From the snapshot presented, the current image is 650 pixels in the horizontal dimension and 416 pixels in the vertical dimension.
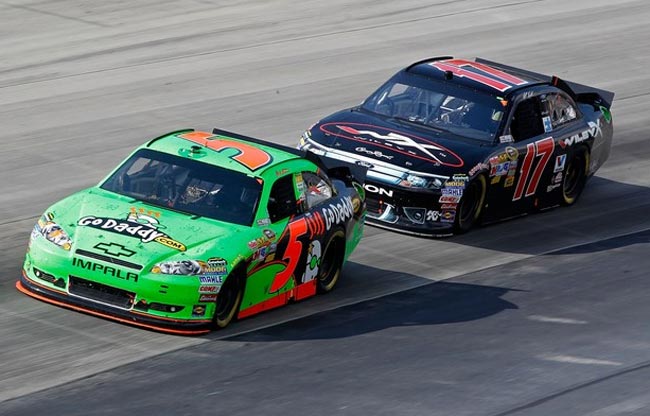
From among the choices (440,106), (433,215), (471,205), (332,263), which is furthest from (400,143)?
(332,263)

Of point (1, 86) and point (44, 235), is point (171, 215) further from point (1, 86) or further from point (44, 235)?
point (1, 86)

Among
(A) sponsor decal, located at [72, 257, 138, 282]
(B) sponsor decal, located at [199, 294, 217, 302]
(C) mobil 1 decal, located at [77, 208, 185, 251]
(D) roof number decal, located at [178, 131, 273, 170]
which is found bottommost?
(B) sponsor decal, located at [199, 294, 217, 302]

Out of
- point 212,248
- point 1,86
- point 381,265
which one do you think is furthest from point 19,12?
point 212,248

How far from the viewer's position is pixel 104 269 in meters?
12.1

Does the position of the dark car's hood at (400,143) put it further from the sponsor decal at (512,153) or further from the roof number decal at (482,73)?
the roof number decal at (482,73)

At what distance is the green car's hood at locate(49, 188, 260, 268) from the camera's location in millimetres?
12195

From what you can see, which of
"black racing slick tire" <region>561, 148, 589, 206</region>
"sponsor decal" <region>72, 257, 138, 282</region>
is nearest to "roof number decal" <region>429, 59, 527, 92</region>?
"black racing slick tire" <region>561, 148, 589, 206</region>

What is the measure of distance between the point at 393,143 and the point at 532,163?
180 cm

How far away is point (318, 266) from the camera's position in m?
13.7

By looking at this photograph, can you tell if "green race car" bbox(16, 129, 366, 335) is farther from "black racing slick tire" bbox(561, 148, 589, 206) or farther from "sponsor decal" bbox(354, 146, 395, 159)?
"black racing slick tire" bbox(561, 148, 589, 206)

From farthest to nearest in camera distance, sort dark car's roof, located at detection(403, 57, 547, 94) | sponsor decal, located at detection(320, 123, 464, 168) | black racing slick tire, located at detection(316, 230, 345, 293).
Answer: dark car's roof, located at detection(403, 57, 547, 94) → sponsor decal, located at detection(320, 123, 464, 168) → black racing slick tire, located at detection(316, 230, 345, 293)

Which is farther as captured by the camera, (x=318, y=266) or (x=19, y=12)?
(x=19, y=12)

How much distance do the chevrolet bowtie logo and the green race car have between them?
0.04 feet

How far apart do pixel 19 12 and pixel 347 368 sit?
16.6m
